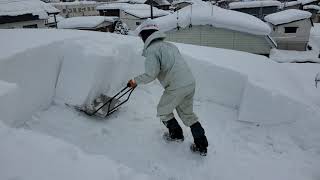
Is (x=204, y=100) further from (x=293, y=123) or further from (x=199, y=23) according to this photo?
(x=199, y=23)

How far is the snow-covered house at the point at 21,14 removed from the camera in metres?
17.8

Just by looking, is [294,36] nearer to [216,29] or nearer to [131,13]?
[216,29]

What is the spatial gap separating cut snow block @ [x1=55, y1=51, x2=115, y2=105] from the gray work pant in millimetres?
1074

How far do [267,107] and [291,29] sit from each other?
639 inches

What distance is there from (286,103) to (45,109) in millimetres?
3169

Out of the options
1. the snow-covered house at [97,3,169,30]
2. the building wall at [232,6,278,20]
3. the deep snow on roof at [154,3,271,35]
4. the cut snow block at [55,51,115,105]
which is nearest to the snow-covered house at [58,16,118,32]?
the snow-covered house at [97,3,169,30]

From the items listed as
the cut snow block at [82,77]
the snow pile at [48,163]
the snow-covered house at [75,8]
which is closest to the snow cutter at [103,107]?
the cut snow block at [82,77]

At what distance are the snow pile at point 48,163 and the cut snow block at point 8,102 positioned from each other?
77cm

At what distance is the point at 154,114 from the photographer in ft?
12.8

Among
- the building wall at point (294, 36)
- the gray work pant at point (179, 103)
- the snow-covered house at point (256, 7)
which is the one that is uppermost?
the snow-covered house at point (256, 7)

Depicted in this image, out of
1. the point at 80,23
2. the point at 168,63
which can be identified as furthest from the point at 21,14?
the point at 168,63

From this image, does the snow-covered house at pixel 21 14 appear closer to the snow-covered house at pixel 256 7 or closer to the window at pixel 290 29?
the snow-covered house at pixel 256 7

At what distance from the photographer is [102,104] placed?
12.0 ft

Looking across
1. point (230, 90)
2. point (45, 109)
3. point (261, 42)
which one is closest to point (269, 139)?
point (230, 90)
